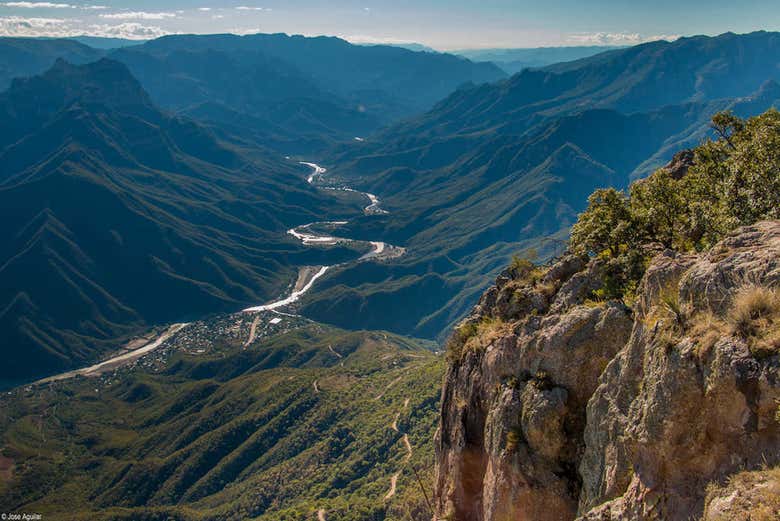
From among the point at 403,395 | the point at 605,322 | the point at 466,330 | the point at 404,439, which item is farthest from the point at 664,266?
the point at 403,395

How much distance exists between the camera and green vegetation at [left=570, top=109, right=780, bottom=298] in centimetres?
2909

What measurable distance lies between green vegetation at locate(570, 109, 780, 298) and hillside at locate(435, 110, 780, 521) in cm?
10

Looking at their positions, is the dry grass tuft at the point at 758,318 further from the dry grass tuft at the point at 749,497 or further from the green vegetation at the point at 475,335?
the green vegetation at the point at 475,335

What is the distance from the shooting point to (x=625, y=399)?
68.0 feet

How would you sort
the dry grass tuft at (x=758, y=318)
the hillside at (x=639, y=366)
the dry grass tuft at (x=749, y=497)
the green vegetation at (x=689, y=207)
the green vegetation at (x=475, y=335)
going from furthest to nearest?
the green vegetation at (x=475, y=335), the green vegetation at (x=689, y=207), the hillside at (x=639, y=366), the dry grass tuft at (x=758, y=318), the dry grass tuft at (x=749, y=497)

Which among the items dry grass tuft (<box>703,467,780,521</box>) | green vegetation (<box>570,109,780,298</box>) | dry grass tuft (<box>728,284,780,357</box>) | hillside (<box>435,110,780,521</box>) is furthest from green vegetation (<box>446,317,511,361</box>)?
dry grass tuft (<box>703,467,780,521</box>)

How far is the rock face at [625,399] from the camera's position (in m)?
16.4

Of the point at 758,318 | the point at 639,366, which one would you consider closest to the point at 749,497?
the point at 758,318

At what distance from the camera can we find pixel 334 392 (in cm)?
18875

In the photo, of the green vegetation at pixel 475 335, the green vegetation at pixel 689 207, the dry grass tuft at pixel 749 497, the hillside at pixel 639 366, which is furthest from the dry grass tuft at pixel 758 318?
the green vegetation at pixel 475 335

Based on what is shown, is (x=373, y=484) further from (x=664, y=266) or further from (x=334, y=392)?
(x=664, y=266)

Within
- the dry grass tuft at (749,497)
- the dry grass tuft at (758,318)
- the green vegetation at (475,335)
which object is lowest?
the green vegetation at (475,335)

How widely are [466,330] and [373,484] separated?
90675 millimetres

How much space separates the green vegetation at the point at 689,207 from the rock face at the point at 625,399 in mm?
3041
